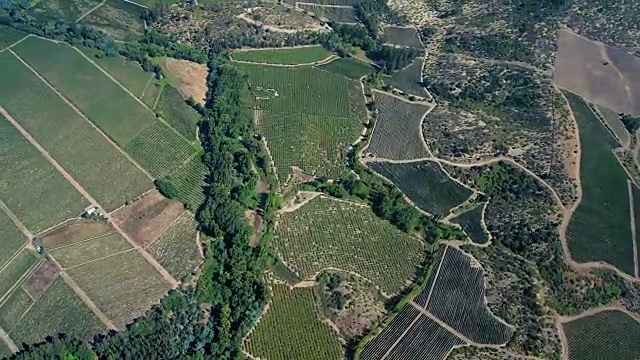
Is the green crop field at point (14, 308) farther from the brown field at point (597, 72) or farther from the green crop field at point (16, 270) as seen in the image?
the brown field at point (597, 72)

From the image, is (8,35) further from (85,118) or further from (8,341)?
(8,341)

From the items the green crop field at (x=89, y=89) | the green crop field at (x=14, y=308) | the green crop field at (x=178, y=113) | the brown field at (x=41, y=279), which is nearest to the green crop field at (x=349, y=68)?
the green crop field at (x=178, y=113)

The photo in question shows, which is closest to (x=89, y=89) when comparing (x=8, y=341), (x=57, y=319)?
(x=57, y=319)

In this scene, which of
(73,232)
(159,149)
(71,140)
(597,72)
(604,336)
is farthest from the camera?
(597,72)

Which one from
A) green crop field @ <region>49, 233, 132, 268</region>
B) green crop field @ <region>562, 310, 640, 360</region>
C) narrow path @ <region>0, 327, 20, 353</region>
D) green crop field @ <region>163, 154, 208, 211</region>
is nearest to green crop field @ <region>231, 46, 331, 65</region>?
green crop field @ <region>163, 154, 208, 211</region>

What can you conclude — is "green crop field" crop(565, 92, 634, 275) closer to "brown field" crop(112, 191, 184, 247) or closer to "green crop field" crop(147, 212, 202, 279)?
"green crop field" crop(147, 212, 202, 279)
